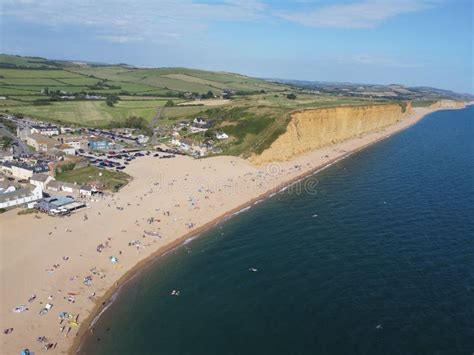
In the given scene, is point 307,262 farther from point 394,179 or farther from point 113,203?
point 394,179

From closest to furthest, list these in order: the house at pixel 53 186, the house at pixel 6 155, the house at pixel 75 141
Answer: the house at pixel 53 186
the house at pixel 6 155
the house at pixel 75 141

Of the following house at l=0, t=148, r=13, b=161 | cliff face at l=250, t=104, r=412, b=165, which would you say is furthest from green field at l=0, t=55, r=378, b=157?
house at l=0, t=148, r=13, b=161

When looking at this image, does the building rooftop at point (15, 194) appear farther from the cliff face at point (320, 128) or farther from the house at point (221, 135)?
the house at point (221, 135)

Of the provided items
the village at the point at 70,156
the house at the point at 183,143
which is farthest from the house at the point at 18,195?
the house at the point at 183,143

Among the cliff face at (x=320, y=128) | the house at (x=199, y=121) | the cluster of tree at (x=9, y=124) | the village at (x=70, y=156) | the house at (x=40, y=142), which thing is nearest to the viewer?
the village at (x=70, y=156)

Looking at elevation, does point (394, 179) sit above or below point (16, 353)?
above

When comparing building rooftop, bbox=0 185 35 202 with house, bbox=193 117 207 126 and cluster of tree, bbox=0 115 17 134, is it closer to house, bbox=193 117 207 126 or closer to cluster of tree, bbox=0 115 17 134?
cluster of tree, bbox=0 115 17 134

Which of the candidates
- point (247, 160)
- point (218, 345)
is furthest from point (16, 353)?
point (247, 160)
